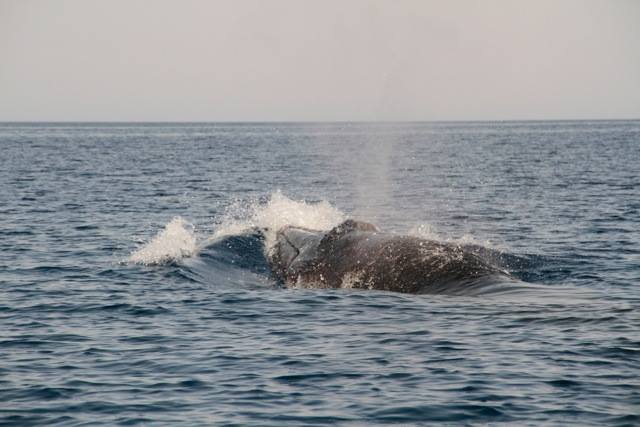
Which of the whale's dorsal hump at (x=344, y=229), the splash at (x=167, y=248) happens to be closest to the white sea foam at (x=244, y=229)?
the splash at (x=167, y=248)

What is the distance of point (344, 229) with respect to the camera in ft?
84.1

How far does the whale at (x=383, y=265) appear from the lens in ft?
70.2

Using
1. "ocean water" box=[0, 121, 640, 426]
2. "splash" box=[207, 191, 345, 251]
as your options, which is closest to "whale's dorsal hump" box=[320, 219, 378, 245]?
"ocean water" box=[0, 121, 640, 426]

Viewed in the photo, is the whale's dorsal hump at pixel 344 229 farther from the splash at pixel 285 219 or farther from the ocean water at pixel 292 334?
the splash at pixel 285 219

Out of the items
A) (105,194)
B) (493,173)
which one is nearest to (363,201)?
(105,194)

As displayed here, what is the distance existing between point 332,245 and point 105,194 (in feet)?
101

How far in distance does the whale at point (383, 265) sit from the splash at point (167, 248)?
3.34 meters

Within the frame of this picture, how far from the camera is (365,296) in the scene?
68.8 feet

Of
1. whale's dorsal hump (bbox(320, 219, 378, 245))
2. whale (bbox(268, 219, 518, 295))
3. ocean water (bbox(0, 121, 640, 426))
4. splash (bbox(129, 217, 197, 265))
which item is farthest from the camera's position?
splash (bbox(129, 217, 197, 265))

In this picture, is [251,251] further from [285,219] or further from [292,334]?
[292,334]

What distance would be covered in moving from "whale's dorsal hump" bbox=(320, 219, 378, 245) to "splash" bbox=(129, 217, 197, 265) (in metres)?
4.81

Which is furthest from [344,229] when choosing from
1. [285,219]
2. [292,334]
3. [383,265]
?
[292,334]

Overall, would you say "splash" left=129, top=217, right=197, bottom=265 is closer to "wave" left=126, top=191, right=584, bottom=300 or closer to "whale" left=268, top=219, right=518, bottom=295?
"wave" left=126, top=191, right=584, bottom=300

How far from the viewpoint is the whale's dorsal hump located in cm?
2532
